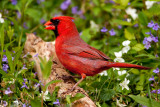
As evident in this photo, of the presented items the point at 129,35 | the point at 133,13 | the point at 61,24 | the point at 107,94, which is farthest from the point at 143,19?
the point at 107,94

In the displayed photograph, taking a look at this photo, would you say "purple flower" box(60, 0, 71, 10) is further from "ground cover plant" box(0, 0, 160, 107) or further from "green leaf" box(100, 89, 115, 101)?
"green leaf" box(100, 89, 115, 101)

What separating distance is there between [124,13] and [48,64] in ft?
8.05

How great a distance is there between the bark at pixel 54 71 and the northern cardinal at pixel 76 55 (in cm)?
11

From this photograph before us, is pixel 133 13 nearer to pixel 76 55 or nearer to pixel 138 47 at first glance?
pixel 138 47

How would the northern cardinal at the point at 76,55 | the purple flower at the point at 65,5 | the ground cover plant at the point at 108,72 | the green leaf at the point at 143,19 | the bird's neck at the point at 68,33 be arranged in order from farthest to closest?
the purple flower at the point at 65,5 < the green leaf at the point at 143,19 < the bird's neck at the point at 68,33 < the northern cardinal at the point at 76,55 < the ground cover plant at the point at 108,72

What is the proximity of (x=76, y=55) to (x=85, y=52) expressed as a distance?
11 centimetres

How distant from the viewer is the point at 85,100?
2654mm

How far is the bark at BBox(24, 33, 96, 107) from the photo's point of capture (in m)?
2.67

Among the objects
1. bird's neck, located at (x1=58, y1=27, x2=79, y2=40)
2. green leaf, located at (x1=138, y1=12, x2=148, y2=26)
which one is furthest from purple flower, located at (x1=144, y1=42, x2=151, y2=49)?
bird's neck, located at (x1=58, y1=27, x2=79, y2=40)

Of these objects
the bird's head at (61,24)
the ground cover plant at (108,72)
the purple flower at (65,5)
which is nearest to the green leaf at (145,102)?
the ground cover plant at (108,72)

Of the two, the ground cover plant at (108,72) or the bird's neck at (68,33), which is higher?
the bird's neck at (68,33)

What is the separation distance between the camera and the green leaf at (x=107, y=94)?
2.94 meters

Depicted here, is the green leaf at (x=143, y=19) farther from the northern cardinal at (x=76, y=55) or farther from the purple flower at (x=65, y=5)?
the purple flower at (x=65, y=5)

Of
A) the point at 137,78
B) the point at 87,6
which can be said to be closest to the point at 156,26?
the point at 137,78
